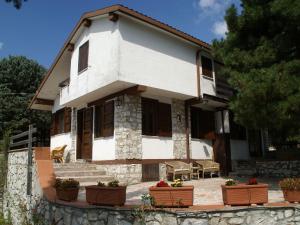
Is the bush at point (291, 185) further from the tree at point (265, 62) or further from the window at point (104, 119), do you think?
the window at point (104, 119)

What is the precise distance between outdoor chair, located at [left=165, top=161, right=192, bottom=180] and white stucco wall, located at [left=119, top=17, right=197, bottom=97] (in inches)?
113

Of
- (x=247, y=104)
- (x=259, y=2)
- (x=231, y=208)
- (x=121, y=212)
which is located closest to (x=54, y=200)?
(x=121, y=212)

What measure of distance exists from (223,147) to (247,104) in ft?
22.0

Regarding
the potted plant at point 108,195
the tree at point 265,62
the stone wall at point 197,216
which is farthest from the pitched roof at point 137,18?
the stone wall at point 197,216

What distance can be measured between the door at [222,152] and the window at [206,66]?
304 centimetres

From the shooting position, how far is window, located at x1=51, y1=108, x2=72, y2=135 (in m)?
17.6

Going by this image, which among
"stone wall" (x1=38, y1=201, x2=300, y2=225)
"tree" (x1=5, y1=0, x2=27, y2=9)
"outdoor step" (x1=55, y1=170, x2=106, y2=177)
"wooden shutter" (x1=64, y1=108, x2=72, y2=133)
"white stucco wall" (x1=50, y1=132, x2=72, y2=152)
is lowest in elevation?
"stone wall" (x1=38, y1=201, x2=300, y2=225)

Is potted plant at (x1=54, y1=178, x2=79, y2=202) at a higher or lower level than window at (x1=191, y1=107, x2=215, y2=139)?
lower

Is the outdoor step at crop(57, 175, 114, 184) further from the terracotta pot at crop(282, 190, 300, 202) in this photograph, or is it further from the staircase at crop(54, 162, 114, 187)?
the terracotta pot at crop(282, 190, 300, 202)

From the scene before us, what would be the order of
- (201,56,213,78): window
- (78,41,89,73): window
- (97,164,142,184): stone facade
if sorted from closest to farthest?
(97,164,142,184): stone facade, (78,41,89,73): window, (201,56,213,78): window

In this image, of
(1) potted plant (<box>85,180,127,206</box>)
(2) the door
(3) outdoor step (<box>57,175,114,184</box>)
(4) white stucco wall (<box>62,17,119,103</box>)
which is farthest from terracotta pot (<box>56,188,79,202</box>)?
(2) the door

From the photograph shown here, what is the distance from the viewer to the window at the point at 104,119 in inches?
516

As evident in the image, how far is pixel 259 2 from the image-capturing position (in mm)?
10695

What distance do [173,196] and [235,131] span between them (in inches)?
458
